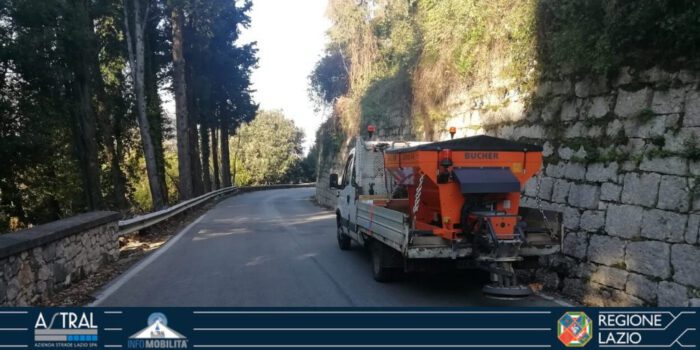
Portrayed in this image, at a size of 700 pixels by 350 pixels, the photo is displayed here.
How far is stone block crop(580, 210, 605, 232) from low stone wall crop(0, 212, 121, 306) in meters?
7.58

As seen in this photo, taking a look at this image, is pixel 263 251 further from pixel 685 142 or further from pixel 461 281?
pixel 685 142

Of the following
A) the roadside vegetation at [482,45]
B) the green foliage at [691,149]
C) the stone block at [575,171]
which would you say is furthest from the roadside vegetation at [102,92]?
the green foliage at [691,149]

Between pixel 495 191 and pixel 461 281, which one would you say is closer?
pixel 495 191

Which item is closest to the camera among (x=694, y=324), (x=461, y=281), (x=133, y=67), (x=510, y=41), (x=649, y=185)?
(x=694, y=324)

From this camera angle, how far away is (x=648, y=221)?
5.95m

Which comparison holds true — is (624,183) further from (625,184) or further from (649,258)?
(649,258)

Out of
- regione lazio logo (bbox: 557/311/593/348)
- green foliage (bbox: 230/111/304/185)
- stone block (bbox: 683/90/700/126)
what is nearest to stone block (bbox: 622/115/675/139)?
stone block (bbox: 683/90/700/126)

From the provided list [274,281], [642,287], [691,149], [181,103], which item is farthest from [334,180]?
[181,103]

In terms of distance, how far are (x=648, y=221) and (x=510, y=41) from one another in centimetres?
526

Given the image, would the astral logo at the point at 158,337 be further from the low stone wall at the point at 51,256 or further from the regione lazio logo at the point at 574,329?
the regione lazio logo at the point at 574,329

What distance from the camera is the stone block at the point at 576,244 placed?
6.86m

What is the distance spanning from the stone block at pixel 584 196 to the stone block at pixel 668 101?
1357 millimetres

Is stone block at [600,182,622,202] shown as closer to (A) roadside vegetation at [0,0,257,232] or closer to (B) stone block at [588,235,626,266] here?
(B) stone block at [588,235,626,266]

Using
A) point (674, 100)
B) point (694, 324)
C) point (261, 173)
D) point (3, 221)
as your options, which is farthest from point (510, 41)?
point (261, 173)
